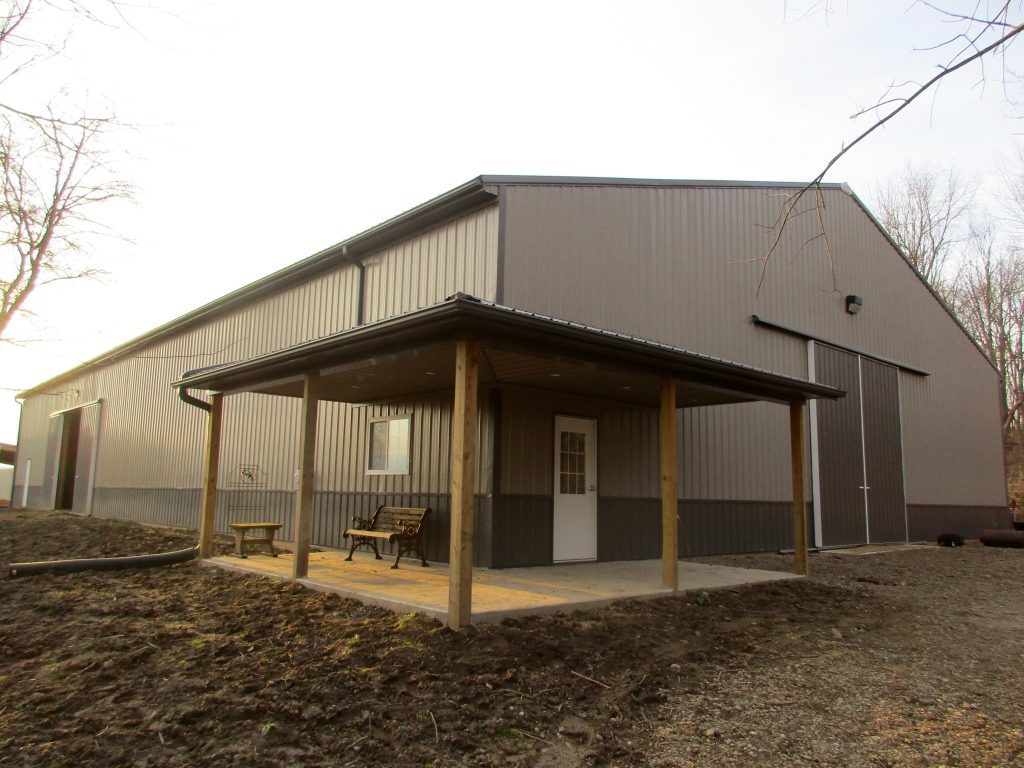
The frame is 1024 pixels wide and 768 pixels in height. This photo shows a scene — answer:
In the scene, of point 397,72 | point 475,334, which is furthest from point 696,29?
point 475,334

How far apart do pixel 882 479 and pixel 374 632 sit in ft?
43.8

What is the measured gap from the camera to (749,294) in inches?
498

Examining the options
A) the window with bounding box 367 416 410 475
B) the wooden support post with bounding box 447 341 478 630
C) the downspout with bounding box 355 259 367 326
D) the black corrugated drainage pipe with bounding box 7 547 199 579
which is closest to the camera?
the wooden support post with bounding box 447 341 478 630

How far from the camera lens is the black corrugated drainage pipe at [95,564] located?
7421 mm

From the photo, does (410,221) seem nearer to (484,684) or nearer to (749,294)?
(749,294)

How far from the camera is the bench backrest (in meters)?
8.65

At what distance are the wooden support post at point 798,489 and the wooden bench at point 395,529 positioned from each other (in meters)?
4.77

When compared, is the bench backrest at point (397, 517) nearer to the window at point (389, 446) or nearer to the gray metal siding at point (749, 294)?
the window at point (389, 446)

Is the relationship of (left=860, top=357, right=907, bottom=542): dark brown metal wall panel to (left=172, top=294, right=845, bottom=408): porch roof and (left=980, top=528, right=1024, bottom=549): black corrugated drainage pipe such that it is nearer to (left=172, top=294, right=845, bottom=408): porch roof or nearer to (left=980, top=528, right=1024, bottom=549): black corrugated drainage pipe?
(left=980, top=528, right=1024, bottom=549): black corrugated drainage pipe

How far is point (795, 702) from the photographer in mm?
4547

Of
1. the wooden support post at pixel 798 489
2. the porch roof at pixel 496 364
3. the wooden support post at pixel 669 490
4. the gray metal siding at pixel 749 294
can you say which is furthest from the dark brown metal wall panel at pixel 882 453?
the wooden support post at pixel 669 490

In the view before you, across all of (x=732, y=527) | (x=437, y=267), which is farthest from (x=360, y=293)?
(x=732, y=527)

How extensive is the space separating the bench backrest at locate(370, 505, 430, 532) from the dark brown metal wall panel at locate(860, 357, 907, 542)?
10.4 metres

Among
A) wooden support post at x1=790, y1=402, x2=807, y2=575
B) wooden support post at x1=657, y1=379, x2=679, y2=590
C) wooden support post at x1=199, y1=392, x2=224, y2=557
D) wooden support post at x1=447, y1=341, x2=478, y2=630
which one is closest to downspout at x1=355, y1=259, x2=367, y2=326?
wooden support post at x1=199, y1=392, x2=224, y2=557
